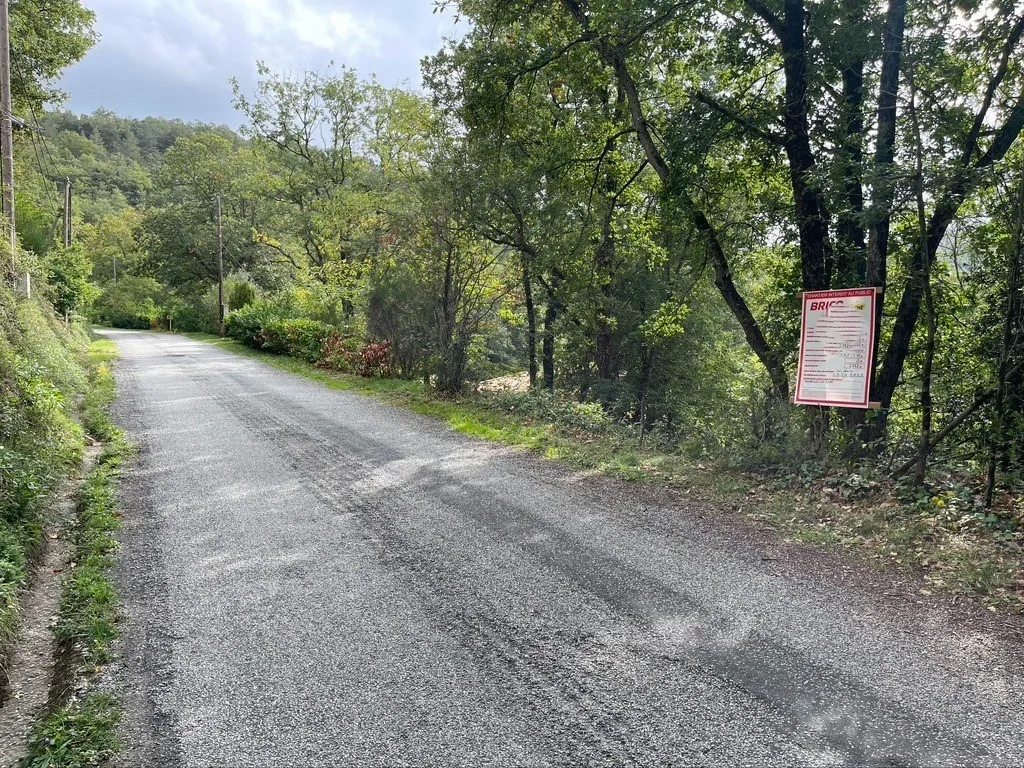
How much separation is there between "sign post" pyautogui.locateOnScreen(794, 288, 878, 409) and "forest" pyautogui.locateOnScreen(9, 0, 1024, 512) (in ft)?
1.25

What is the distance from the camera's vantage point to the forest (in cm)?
519

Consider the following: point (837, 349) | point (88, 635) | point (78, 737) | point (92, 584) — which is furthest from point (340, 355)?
point (78, 737)

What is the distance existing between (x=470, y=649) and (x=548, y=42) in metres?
8.69

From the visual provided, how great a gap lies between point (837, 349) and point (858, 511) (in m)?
1.52

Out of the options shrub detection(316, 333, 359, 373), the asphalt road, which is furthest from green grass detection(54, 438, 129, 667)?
shrub detection(316, 333, 359, 373)

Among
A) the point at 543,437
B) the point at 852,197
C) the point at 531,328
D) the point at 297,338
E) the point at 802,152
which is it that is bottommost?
the point at 543,437

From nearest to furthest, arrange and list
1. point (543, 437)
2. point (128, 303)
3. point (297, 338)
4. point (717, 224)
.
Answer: point (717, 224)
point (543, 437)
point (297, 338)
point (128, 303)

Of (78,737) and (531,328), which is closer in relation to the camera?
(78,737)

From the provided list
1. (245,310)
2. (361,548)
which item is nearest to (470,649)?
(361,548)

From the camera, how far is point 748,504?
5430 millimetres

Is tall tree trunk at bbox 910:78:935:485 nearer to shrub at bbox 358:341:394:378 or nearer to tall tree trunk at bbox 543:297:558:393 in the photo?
tall tree trunk at bbox 543:297:558:393

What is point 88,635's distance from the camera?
3.30m

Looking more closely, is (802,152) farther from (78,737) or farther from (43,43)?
(43,43)

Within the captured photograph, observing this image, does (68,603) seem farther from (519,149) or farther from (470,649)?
(519,149)
